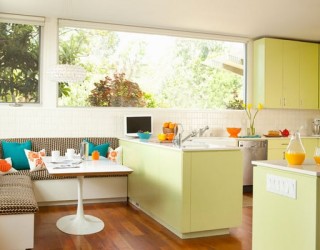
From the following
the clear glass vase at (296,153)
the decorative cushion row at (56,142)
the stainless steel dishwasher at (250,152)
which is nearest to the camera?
the clear glass vase at (296,153)

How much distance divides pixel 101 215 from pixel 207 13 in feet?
9.49

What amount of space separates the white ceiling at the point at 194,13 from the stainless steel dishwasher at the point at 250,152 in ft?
5.69

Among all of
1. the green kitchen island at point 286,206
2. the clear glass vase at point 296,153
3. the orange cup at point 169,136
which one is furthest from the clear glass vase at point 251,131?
the clear glass vase at point 296,153

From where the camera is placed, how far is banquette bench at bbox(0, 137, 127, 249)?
320cm

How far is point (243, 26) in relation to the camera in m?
5.75

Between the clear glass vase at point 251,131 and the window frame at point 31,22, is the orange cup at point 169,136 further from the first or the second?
the clear glass vase at point 251,131

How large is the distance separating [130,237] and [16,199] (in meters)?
1.11

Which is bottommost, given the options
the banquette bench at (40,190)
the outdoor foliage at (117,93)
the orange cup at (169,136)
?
the banquette bench at (40,190)

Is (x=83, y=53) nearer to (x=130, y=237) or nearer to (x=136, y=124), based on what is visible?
(x=136, y=124)

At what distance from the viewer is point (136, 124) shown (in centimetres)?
559

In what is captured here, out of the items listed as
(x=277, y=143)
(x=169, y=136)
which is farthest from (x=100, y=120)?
(x=277, y=143)

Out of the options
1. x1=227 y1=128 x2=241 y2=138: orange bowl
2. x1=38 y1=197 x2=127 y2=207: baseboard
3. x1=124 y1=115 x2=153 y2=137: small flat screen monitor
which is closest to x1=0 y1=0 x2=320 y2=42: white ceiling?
x1=124 y1=115 x2=153 y2=137: small flat screen monitor

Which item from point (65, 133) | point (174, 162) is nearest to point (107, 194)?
point (65, 133)

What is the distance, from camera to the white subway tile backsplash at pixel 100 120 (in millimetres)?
5227
